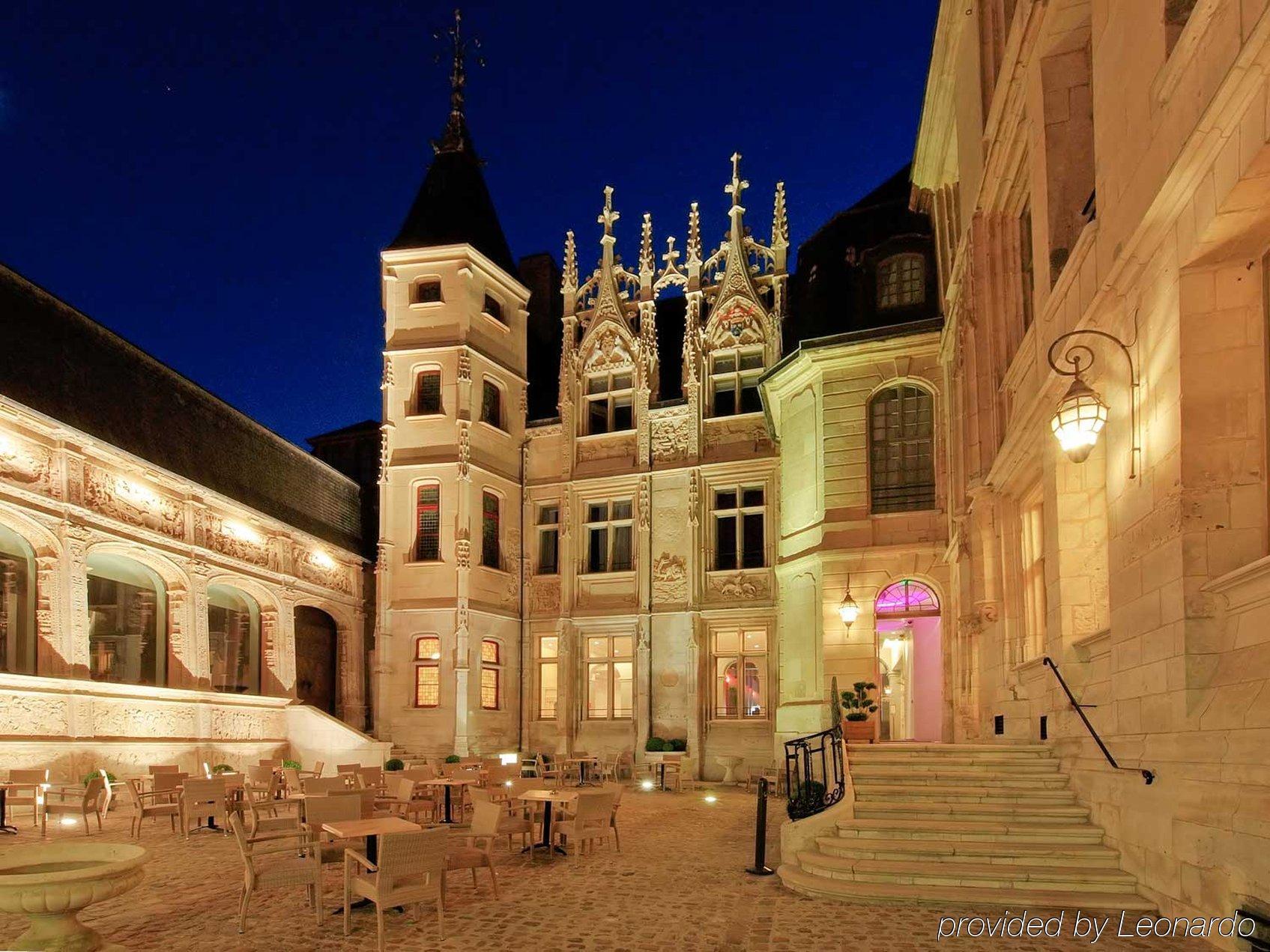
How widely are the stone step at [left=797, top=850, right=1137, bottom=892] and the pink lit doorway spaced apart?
995 cm

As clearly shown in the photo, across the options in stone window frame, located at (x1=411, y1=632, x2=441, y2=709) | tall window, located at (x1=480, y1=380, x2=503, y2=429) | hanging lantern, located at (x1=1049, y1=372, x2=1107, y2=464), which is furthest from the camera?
tall window, located at (x1=480, y1=380, x2=503, y2=429)

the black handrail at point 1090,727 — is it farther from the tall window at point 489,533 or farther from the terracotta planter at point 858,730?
the tall window at point 489,533

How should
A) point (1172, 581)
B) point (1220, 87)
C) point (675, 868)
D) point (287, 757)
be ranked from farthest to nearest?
point (287, 757), point (675, 868), point (1172, 581), point (1220, 87)

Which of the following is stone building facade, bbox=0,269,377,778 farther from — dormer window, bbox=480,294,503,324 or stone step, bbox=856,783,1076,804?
stone step, bbox=856,783,1076,804

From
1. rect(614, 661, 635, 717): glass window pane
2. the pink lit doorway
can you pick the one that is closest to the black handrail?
the pink lit doorway

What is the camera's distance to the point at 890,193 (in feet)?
77.1

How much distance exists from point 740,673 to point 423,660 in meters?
7.64

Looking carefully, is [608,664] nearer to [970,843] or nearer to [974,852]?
[970,843]

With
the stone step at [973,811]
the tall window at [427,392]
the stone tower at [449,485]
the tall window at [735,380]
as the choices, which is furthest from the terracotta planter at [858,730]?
the tall window at [427,392]

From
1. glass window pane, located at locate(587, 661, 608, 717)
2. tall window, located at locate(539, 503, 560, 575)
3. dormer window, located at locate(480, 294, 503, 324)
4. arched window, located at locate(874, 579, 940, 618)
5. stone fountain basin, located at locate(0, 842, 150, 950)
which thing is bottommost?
glass window pane, located at locate(587, 661, 608, 717)

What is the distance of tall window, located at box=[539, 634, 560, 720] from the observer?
2648 cm

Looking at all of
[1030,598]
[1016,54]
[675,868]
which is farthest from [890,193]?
[675,868]

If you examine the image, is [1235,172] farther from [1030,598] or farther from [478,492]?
[478,492]

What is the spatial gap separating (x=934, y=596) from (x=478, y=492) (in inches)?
458
